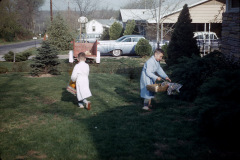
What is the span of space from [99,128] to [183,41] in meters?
7.03

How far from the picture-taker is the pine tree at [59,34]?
27.8m

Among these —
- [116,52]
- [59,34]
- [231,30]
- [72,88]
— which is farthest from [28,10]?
[231,30]

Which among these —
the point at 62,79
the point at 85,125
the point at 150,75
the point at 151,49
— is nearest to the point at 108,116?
the point at 85,125

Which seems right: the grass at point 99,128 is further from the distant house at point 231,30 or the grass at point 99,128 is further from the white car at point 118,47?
the white car at point 118,47

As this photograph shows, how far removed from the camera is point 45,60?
1159 cm

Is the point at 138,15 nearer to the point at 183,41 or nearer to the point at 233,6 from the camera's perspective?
the point at 183,41

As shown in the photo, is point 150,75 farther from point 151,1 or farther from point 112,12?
point 112,12

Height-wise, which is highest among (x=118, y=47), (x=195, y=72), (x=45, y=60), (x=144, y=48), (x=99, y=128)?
(x=118, y=47)

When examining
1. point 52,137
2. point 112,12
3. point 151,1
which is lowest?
point 52,137

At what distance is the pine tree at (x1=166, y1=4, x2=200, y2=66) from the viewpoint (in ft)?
35.7

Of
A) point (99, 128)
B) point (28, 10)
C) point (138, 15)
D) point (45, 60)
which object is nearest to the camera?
point (99, 128)

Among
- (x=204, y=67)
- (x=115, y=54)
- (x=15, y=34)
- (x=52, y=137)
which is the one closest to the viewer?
(x=52, y=137)

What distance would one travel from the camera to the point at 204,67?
255 inches

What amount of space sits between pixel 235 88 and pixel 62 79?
8.41 m
